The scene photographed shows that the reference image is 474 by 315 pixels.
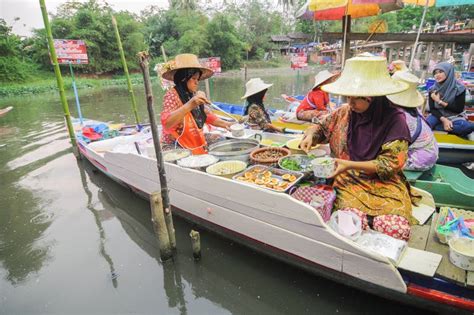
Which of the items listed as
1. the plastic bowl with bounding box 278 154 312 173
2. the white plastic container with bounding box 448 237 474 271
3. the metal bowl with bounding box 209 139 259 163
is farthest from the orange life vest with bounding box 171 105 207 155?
the white plastic container with bounding box 448 237 474 271

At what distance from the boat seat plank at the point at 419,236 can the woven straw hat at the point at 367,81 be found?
118cm

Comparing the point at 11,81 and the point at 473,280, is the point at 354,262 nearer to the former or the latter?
the point at 473,280

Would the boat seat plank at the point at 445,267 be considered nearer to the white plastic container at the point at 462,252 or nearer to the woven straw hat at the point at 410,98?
the white plastic container at the point at 462,252

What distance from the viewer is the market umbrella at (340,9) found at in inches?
246

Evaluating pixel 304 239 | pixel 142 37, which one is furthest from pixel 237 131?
pixel 142 37

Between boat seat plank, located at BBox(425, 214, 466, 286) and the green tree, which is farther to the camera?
A: the green tree

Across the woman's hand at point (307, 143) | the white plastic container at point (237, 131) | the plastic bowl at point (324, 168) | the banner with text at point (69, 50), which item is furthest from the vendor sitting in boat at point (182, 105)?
the banner with text at point (69, 50)

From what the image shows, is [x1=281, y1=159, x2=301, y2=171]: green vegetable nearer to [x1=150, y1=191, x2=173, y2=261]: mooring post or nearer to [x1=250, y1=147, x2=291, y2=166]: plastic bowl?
[x1=250, y1=147, x2=291, y2=166]: plastic bowl

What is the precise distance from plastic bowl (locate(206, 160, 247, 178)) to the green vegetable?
1.40ft

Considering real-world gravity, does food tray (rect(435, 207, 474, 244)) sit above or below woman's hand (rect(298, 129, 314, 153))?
below

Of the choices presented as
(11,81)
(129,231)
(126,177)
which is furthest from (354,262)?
(11,81)

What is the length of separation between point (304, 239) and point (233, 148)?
1.69 m

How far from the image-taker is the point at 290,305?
260 cm

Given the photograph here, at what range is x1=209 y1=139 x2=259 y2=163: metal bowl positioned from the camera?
335cm
